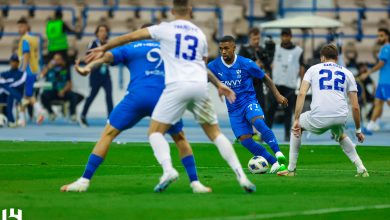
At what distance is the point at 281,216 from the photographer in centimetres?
1184

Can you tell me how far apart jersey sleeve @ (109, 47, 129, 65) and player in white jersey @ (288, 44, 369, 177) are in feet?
10.5

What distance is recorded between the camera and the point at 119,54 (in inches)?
553

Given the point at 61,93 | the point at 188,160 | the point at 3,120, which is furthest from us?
the point at 61,93

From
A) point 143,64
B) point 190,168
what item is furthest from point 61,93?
point 190,168

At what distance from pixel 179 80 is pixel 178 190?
1513 millimetres

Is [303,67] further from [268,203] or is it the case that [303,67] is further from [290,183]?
[268,203]

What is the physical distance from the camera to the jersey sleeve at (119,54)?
14.0 meters

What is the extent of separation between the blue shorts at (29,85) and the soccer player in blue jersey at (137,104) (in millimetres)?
17620

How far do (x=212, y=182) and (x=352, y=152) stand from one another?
95.4 inches

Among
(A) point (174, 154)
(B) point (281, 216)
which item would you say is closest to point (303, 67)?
(A) point (174, 154)

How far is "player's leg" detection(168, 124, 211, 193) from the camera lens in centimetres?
1393

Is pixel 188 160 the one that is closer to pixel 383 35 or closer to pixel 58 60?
pixel 383 35

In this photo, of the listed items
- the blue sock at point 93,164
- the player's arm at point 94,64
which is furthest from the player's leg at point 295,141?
the player's arm at point 94,64

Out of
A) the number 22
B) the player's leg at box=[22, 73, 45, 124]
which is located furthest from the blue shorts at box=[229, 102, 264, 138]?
the player's leg at box=[22, 73, 45, 124]
